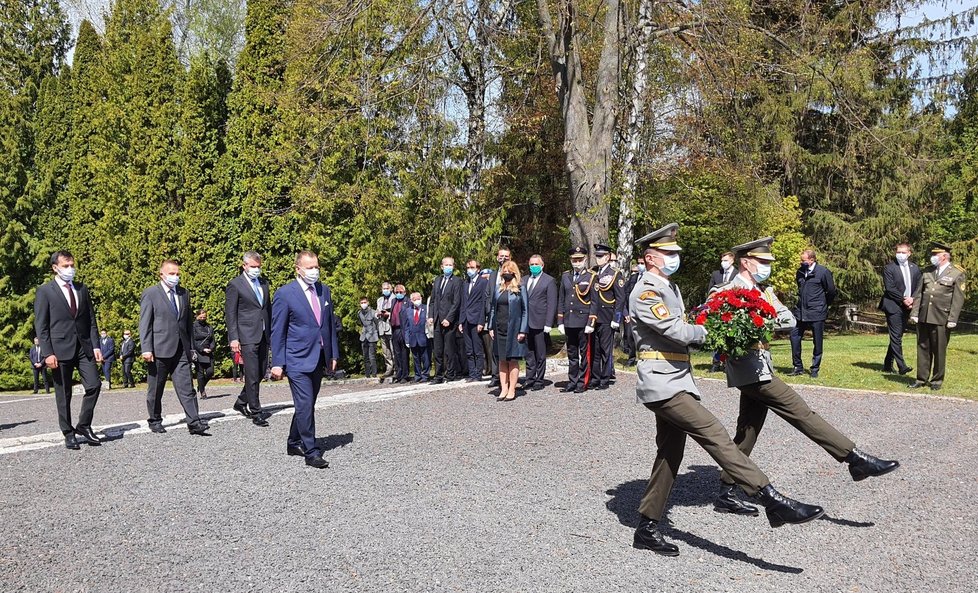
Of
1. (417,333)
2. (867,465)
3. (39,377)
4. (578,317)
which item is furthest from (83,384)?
(39,377)

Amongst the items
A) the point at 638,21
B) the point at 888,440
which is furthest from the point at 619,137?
the point at 888,440

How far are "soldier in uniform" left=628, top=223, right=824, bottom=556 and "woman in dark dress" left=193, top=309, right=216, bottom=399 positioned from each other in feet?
36.8

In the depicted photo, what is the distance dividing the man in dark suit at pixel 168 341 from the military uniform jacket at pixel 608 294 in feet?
18.4

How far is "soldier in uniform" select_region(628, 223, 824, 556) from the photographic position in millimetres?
5109

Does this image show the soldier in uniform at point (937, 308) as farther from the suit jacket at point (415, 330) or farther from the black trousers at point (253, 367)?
the black trousers at point (253, 367)

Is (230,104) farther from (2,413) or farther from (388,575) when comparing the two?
(388,575)

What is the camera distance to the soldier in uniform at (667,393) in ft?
16.8

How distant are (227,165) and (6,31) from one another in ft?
46.5

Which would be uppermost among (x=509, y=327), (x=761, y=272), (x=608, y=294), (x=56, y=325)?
(x=761, y=272)

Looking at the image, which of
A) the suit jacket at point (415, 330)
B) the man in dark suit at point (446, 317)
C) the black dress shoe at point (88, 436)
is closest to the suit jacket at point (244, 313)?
the black dress shoe at point (88, 436)

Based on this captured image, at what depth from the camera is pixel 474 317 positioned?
13.7m

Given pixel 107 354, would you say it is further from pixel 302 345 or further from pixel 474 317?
pixel 302 345

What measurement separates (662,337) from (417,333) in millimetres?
10427

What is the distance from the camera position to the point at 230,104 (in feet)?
71.3
